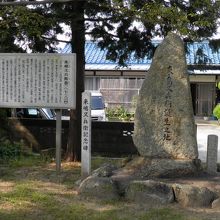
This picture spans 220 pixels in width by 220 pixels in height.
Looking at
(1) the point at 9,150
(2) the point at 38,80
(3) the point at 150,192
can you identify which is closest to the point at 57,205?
(3) the point at 150,192

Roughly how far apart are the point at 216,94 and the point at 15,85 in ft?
58.9

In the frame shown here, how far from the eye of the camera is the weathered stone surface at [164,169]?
7715 mm

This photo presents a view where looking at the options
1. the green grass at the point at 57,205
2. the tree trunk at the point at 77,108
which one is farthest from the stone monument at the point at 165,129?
the tree trunk at the point at 77,108

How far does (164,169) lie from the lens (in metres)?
7.73

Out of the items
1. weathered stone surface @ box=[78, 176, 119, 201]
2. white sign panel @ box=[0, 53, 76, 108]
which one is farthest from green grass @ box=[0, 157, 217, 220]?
white sign panel @ box=[0, 53, 76, 108]

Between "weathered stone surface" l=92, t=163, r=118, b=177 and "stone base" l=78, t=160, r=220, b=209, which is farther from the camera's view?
"weathered stone surface" l=92, t=163, r=118, b=177

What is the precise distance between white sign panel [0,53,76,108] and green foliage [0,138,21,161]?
149 cm

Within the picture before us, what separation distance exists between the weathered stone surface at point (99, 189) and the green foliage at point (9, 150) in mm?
3685

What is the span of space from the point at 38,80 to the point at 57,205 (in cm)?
326

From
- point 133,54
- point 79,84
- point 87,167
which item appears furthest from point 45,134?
point 87,167

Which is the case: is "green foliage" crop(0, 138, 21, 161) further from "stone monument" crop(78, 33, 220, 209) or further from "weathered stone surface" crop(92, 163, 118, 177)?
"stone monument" crop(78, 33, 220, 209)

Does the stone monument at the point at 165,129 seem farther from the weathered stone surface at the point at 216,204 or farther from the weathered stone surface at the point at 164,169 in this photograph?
the weathered stone surface at the point at 216,204

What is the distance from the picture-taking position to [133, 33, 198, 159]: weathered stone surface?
802cm

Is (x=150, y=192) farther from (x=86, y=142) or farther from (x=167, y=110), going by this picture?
(x=86, y=142)
